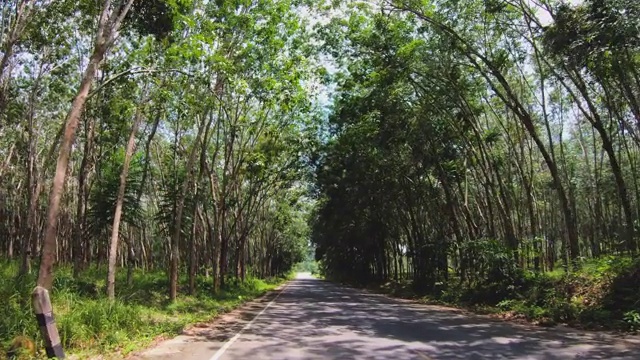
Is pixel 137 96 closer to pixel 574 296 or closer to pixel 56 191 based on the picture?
pixel 56 191

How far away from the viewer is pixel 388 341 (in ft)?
35.0

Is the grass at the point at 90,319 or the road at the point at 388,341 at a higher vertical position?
the grass at the point at 90,319

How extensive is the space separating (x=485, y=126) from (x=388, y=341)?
78.3 ft

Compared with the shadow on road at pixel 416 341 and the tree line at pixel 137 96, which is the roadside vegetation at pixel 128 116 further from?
the shadow on road at pixel 416 341

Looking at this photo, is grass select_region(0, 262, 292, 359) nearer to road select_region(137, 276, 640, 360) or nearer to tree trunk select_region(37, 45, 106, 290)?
road select_region(137, 276, 640, 360)

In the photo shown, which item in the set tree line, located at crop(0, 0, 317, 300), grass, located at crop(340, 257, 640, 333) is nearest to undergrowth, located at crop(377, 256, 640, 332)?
grass, located at crop(340, 257, 640, 333)

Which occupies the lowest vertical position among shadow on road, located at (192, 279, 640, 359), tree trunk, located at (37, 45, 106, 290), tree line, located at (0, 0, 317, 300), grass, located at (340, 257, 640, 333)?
shadow on road, located at (192, 279, 640, 359)

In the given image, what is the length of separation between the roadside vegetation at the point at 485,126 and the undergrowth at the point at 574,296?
5cm

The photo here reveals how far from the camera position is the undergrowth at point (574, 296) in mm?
12891

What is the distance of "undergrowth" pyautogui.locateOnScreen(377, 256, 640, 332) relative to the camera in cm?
1289

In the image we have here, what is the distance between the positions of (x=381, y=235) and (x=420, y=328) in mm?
29739

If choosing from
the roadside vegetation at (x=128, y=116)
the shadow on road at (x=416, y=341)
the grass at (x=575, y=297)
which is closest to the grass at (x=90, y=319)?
the roadside vegetation at (x=128, y=116)

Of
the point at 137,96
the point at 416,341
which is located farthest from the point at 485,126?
the point at 416,341

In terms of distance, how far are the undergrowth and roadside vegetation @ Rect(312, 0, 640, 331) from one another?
5 cm
